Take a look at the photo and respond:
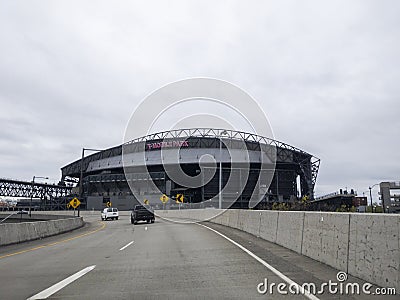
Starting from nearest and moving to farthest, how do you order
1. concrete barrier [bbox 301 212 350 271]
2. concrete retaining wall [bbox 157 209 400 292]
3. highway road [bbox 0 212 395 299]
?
concrete retaining wall [bbox 157 209 400 292] → highway road [bbox 0 212 395 299] → concrete barrier [bbox 301 212 350 271]

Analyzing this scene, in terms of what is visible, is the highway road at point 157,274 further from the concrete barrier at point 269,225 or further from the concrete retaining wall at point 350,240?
the concrete barrier at point 269,225

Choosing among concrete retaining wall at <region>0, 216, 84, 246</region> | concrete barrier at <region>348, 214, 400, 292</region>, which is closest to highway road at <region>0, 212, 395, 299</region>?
concrete barrier at <region>348, 214, 400, 292</region>

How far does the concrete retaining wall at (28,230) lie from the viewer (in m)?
17.3

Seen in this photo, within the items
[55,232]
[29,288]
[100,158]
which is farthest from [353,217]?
[100,158]

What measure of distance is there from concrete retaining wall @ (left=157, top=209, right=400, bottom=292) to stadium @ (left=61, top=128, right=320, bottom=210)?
7236 centimetres

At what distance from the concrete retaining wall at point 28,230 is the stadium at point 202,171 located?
61208mm

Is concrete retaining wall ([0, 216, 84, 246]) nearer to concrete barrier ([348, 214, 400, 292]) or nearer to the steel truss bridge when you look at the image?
concrete barrier ([348, 214, 400, 292])

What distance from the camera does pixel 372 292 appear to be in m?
6.41

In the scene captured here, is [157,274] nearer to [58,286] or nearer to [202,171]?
[58,286]

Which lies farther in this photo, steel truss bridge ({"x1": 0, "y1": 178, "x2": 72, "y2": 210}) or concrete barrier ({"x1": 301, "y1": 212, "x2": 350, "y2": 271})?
steel truss bridge ({"x1": 0, "y1": 178, "x2": 72, "y2": 210})

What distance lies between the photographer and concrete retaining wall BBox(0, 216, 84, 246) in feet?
56.9

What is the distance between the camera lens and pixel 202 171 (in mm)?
88312

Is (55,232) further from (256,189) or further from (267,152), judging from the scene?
(267,152)

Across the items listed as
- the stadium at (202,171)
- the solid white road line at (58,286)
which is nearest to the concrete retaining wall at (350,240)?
the solid white road line at (58,286)
